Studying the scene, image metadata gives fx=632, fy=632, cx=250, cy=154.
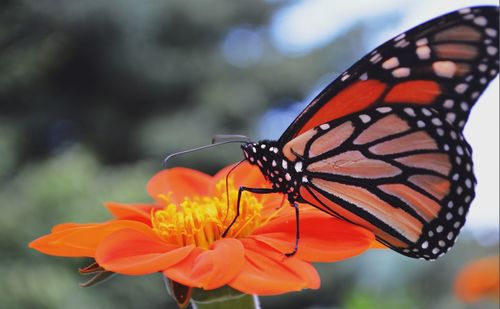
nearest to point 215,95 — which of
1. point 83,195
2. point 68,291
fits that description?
point 83,195

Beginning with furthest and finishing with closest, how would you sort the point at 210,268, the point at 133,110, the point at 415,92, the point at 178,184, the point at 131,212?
the point at 133,110 < the point at 178,184 < the point at 131,212 < the point at 415,92 < the point at 210,268

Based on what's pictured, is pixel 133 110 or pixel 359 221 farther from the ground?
pixel 133 110

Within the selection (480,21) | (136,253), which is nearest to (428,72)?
(480,21)

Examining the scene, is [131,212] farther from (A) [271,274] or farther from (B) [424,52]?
(B) [424,52]

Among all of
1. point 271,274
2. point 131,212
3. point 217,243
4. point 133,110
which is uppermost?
point 133,110

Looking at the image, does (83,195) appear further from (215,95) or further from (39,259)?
(215,95)

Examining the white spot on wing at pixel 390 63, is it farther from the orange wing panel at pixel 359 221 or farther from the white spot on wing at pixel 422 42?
the orange wing panel at pixel 359 221

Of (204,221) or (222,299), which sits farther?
(204,221)
